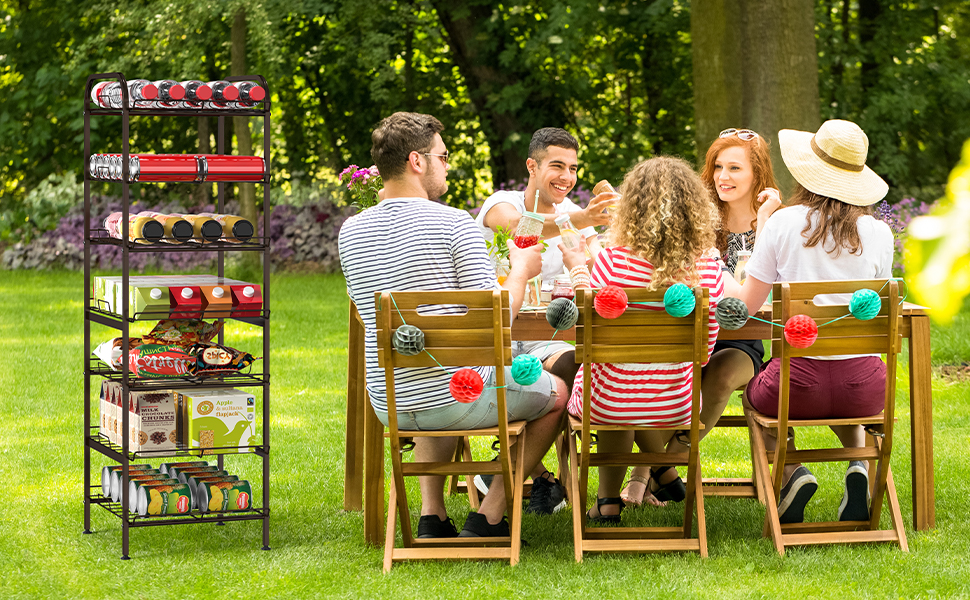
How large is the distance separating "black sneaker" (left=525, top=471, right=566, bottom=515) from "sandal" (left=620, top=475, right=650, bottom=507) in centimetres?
25

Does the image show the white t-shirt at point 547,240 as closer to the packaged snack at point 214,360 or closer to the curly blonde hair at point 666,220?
the curly blonde hair at point 666,220

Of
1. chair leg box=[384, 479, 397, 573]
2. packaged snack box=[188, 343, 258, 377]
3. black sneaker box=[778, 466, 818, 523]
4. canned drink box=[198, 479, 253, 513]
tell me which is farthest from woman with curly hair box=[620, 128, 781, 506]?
packaged snack box=[188, 343, 258, 377]

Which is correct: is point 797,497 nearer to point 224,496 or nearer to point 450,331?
point 450,331

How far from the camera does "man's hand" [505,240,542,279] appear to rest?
11.4 ft

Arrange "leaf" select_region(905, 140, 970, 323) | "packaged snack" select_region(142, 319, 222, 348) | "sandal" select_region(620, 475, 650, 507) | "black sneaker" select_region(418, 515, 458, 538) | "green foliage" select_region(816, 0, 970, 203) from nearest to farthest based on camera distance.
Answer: "leaf" select_region(905, 140, 970, 323) → "black sneaker" select_region(418, 515, 458, 538) → "packaged snack" select_region(142, 319, 222, 348) → "sandal" select_region(620, 475, 650, 507) → "green foliage" select_region(816, 0, 970, 203)

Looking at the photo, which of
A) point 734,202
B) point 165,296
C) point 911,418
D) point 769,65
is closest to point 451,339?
point 165,296

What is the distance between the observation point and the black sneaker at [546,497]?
4160 mm

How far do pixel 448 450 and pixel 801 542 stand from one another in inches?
48.2

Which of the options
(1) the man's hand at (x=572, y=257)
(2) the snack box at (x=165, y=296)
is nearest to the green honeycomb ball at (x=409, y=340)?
(2) the snack box at (x=165, y=296)

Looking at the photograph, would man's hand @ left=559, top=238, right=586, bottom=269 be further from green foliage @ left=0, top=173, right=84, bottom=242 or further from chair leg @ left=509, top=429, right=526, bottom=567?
green foliage @ left=0, top=173, right=84, bottom=242

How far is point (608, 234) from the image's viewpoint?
3529 mm

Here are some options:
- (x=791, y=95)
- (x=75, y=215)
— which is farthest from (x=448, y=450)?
(x=75, y=215)

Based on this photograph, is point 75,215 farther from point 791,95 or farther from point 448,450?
point 448,450

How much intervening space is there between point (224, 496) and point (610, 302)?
1.59 meters
